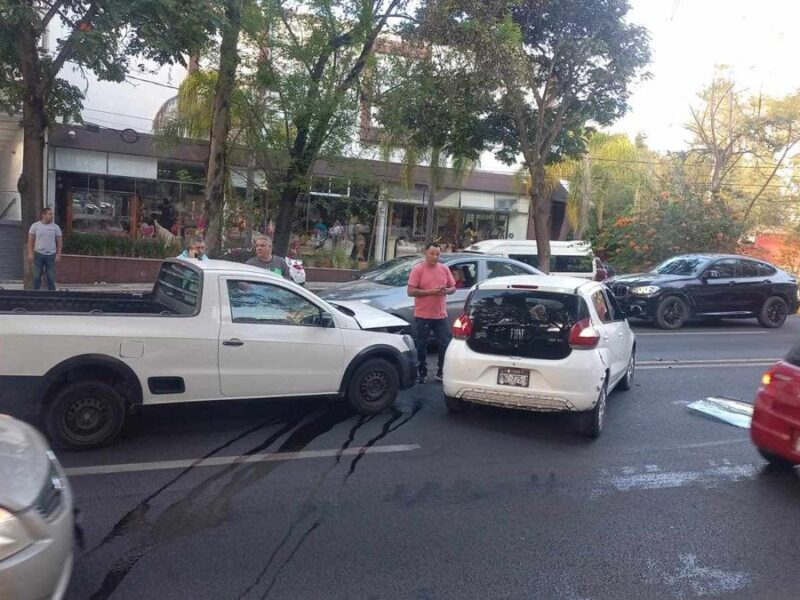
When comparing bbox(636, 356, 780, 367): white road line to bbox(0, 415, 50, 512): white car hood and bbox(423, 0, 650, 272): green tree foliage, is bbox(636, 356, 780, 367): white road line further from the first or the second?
bbox(0, 415, 50, 512): white car hood

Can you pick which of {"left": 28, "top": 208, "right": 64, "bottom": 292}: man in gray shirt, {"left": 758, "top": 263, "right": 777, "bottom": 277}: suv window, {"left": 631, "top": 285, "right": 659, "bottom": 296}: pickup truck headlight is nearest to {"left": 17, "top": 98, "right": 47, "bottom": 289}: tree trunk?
{"left": 28, "top": 208, "right": 64, "bottom": 292}: man in gray shirt

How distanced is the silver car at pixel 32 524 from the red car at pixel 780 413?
A: 195 inches

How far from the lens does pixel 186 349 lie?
19.3ft

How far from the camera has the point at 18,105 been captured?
1291 cm

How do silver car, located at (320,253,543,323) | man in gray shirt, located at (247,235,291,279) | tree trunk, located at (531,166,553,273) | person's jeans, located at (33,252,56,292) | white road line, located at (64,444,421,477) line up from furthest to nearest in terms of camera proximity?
tree trunk, located at (531,166,553,273) → person's jeans, located at (33,252,56,292) → silver car, located at (320,253,543,323) → man in gray shirt, located at (247,235,291,279) → white road line, located at (64,444,421,477)

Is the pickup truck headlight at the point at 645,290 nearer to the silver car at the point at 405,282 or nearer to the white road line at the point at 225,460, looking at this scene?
the silver car at the point at 405,282

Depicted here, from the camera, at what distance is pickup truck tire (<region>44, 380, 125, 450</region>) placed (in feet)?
18.0

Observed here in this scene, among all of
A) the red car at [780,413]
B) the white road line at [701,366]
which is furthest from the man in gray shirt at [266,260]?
the white road line at [701,366]

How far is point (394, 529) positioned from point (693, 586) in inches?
69.9

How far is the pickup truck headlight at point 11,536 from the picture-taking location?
112 inches

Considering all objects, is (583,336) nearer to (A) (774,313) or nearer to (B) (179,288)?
(B) (179,288)

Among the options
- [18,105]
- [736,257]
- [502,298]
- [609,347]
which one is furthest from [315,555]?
[736,257]

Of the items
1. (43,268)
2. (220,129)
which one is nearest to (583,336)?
(220,129)

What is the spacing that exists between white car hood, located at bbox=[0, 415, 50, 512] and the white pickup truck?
1716 millimetres
